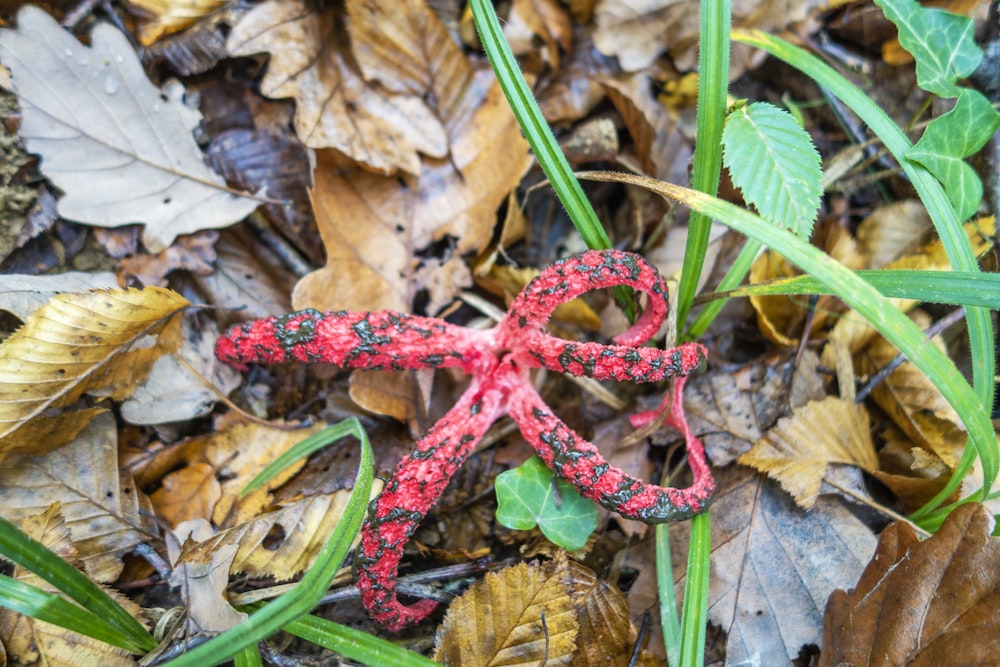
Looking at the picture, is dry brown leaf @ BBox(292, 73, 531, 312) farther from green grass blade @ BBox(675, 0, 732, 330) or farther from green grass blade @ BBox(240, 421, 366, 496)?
green grass blade @ BBox(675, 0, 732, 330)

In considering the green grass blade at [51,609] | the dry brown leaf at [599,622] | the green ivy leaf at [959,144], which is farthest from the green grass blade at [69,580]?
the green ivy leaf at [959,144]

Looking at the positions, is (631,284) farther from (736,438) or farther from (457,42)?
(457,42)

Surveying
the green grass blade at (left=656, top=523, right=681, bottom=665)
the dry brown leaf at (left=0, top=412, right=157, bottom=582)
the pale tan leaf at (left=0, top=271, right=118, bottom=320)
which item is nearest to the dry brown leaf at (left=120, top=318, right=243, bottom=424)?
the dry brown leaf at (left=0, top=412, right=157, bottom=582)

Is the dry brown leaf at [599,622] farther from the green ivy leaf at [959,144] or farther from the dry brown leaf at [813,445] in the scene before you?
the green ivy leaf at [959,144]

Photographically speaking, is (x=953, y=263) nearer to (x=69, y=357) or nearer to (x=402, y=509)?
(x=402, y=509)

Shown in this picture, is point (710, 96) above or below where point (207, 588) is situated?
above

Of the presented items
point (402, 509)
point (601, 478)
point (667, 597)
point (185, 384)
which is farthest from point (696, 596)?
point (185, 384)

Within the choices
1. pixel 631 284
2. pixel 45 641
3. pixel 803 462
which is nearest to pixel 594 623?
pixel 803 462
